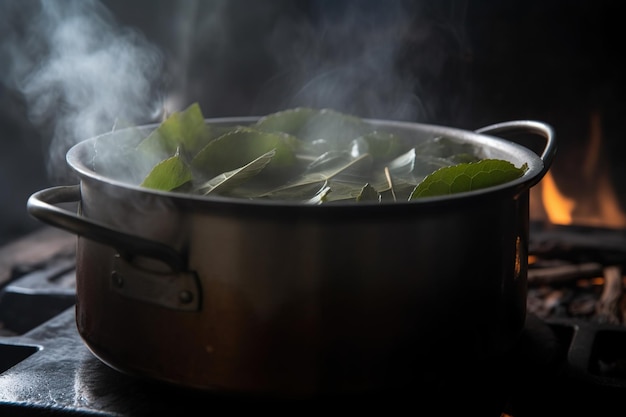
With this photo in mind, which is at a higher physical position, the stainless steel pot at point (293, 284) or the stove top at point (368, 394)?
the stainless steel pot at point (293, 284)

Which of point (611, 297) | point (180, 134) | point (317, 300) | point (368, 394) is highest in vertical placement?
point (180, 134)

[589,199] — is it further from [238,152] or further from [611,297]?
[238,152]

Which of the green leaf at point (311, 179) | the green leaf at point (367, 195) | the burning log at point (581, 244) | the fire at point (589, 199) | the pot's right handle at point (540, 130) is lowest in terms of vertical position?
the burning log at point (581, 244)

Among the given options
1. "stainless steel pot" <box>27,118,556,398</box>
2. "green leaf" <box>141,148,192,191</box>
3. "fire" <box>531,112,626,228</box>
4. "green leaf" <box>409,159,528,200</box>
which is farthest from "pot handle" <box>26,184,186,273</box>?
"fire" <box>531,112,626,228</box>

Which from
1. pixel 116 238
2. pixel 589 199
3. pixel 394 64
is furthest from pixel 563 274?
pixel 116 238

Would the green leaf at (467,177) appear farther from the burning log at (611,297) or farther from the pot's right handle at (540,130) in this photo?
the burning log at (611,297)

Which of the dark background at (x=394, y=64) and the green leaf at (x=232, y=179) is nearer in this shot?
the green leaf at (x=232, y=179)

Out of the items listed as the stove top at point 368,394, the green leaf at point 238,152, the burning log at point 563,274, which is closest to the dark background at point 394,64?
the burning log at point 563,274

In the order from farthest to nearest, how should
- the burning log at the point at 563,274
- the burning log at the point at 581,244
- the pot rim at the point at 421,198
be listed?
the burning log at the point at 581,244, the burning log at the point at 563,274, the pot rim at the point at 421,198
